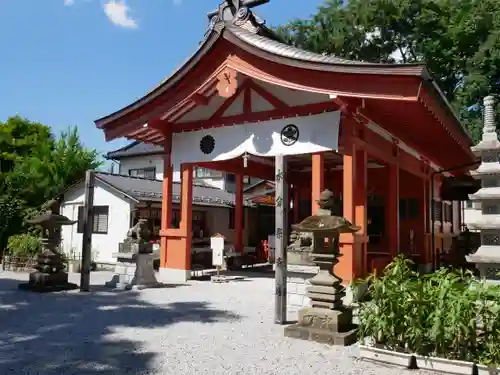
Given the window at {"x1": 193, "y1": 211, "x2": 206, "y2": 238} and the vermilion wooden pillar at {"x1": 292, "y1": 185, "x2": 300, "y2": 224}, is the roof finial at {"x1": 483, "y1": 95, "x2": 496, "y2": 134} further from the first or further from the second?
the window at {"x1": 193, "y1": 211, "x2": 206, "y2": 238}

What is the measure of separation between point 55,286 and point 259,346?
263 inches

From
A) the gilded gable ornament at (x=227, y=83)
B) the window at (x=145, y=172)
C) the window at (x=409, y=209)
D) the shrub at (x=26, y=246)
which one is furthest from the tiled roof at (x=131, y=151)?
the gilded gable ornament at (x=227, y=83)

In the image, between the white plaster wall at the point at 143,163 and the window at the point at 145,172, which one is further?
the window at the point at 145,172

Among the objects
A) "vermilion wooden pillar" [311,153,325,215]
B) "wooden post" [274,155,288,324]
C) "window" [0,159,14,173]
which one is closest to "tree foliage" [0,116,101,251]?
"window" [0,159,14,173]

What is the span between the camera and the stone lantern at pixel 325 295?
6297mm

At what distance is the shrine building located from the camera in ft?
30.7

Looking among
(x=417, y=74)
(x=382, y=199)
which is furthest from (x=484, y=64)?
(x=417, y=74)

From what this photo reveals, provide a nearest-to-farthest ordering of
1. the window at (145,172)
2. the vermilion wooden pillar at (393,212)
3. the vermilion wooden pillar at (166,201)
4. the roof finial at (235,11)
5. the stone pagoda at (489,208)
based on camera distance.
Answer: the stone pagoda at (489,208) → the vermilion wooden pillar at (393,212) → the roof finial at (235,11) → the vermilion wooden pillar at (166,201) → the window at (145,172)

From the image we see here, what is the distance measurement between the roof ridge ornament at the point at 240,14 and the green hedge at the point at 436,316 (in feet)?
28.7

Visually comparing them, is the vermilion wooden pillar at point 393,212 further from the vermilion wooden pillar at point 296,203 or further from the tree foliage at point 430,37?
the tree foliage at point 430,37

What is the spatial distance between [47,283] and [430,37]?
24.6 m

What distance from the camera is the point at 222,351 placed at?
5820 millimetres

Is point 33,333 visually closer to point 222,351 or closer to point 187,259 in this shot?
point 222,351

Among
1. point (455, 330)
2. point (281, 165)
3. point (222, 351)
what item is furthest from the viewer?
point (281, 165)
